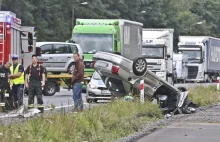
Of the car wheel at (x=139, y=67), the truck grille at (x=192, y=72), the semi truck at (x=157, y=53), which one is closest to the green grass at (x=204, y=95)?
the car wheel at (x=139, y=67)

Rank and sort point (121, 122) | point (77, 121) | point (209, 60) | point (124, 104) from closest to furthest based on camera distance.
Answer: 1. point (77, 121)
2. point (121, 122)
3. point (124, 104)
4. point (209, 60)

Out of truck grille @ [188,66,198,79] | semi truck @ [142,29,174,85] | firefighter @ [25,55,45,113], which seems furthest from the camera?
truck grille @ [188,66,198,79]

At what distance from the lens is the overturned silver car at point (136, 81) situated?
1980 centimetres

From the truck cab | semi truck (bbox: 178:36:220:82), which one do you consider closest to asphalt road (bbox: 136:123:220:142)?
the truck cab

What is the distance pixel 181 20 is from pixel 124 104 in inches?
3428

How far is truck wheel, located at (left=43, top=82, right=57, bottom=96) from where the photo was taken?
99.3 ft

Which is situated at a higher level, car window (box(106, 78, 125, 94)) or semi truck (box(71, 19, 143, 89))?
semi truck (box(71, 19, 143, 89))

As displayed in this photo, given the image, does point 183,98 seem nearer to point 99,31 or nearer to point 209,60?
point 99,31

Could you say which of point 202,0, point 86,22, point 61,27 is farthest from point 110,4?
point 86,22

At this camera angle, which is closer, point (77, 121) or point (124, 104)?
point (77, 121)

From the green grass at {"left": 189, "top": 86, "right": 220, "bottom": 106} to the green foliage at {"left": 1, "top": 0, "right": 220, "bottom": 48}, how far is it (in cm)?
3963

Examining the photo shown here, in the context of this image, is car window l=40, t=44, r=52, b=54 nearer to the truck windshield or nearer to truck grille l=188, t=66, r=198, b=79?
the truck windshield

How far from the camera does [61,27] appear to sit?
73312 mm

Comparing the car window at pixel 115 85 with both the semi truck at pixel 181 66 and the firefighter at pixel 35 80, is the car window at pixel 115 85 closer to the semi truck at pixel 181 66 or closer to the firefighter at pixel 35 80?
the firefighter at pixel 35 80
